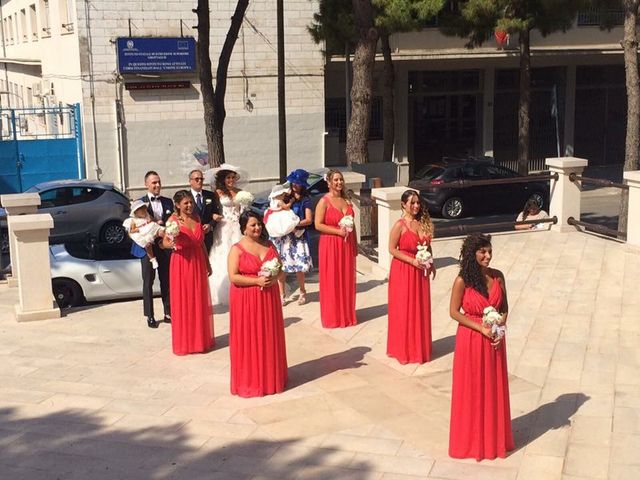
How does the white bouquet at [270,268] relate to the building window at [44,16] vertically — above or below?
below

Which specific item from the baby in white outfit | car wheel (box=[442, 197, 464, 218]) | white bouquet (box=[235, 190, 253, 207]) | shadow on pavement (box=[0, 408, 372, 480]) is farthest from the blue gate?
shadow on pavement (box=[0, 408, 372, 480])

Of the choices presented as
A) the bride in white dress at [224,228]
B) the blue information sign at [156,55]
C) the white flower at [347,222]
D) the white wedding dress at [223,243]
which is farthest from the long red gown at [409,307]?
the blue information sign at [156,55]

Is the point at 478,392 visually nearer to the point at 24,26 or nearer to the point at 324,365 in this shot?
the point at 324,365

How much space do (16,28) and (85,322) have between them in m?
27.8

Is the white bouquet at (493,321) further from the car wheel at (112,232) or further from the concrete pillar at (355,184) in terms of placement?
the car wheel at (112,232)

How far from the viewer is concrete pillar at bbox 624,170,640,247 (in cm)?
1288

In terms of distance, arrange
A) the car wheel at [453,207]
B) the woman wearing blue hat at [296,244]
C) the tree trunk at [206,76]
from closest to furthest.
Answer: the woman wearing blue hat at [296,244], the tree trunk at [206,76], the car wheel at [453,207]

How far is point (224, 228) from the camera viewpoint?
11.0 meters

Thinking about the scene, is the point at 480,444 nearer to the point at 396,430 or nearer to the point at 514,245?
the point at 396,430

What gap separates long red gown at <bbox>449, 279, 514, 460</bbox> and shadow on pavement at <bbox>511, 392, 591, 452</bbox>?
39 centimetres

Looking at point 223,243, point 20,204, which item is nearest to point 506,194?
point 223,243

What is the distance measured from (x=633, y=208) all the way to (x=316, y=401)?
7.19 m

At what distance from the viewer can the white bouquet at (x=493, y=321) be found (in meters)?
6.43

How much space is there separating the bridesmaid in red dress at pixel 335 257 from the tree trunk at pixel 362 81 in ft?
14.9
